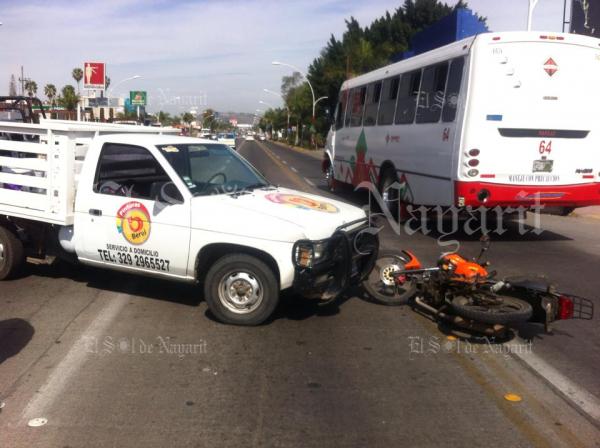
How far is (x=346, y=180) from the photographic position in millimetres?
16625

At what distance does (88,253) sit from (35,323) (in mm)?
896

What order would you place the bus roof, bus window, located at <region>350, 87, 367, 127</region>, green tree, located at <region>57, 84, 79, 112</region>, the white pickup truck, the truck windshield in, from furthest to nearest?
green tree, located at <region>57, 84, 79, 112</region>
bus window, located at <region>350, 87, 367, 127</region>
the bus roof
the truck windshield
the white pickup truck

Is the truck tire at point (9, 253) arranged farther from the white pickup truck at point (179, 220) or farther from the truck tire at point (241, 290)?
the truck tire at point (241, 290)

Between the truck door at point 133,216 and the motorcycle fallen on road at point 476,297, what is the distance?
2.09 metres

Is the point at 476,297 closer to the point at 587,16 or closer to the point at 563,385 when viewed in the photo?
the point at 563,385

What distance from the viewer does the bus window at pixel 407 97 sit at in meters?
11.9

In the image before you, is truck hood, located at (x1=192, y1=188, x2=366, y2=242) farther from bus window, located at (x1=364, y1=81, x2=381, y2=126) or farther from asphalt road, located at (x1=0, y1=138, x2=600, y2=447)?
bus window, located at (x1=364, y1=81, x2=381, y2=126)

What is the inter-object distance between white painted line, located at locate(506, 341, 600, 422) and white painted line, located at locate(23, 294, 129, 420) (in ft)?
11.7

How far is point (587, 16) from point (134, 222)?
24.6 m

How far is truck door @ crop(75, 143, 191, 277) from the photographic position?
600 centimetres

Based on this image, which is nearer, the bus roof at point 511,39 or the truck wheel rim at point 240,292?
the truck wheel rim at point 240,292

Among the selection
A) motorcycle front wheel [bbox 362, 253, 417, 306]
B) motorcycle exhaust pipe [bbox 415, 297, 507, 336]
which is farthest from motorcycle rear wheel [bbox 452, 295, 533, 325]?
motorcycle front wheel [bbox 362, 253, 417, 306]

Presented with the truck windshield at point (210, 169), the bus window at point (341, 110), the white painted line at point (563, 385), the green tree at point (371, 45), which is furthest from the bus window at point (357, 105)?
the green tree at point (371, 45)

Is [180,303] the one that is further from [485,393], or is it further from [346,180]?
[346,180]
